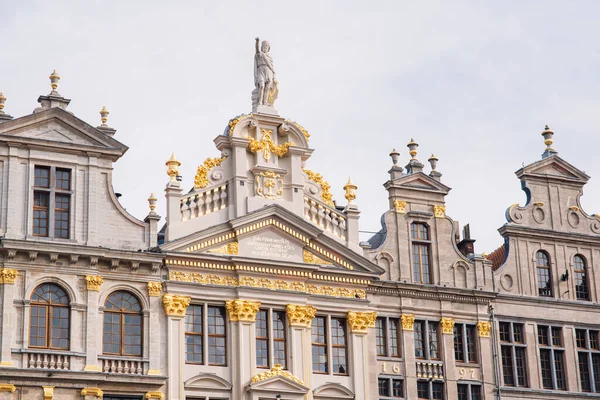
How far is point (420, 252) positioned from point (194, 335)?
917cm

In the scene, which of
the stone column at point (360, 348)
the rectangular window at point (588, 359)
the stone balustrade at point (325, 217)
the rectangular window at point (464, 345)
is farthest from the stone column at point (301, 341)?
the rectangular window at point (588, 359)

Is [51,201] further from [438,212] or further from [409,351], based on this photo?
[438,212]

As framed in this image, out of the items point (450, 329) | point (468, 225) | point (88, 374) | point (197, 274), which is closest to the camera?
point (88, 374)

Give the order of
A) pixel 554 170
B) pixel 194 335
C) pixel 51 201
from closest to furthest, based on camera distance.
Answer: pixel 51 201 < pixel 194 335 < pixel 554 170

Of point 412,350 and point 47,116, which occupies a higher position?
point 47,116

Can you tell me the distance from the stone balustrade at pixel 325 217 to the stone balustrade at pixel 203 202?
296 centimetres

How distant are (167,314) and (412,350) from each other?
8.73 m

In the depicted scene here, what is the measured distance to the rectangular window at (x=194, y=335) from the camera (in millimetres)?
39531

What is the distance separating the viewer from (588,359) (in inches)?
1788

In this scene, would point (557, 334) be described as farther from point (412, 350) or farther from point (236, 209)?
point (236, 209)

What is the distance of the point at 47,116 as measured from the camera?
3941 cm

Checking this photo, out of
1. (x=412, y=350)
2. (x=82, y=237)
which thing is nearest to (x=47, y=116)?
(x=82, y=237)

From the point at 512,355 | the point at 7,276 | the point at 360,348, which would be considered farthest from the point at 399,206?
the point at 7,276

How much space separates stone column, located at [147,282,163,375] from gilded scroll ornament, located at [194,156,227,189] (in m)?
3.89
